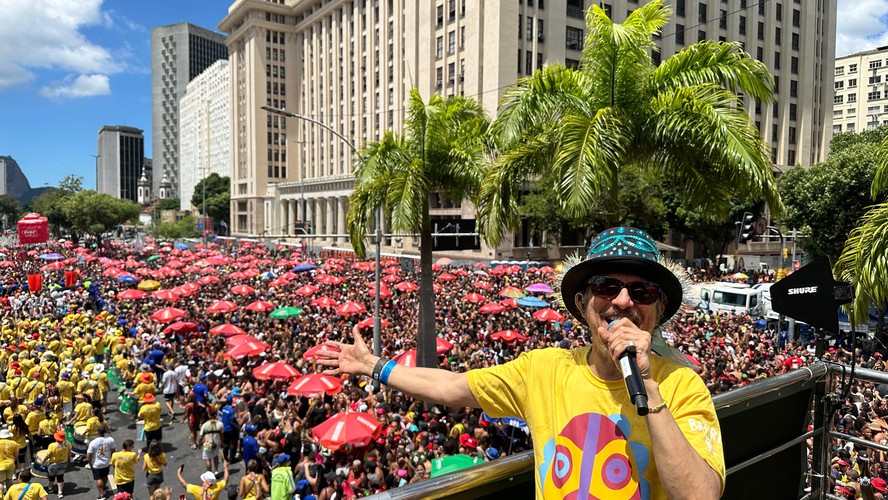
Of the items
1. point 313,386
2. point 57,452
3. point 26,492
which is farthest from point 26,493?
point 313,386

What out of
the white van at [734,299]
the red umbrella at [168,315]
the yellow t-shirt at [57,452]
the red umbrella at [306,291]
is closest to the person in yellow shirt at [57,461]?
the yellow t-shirt at [57,452]

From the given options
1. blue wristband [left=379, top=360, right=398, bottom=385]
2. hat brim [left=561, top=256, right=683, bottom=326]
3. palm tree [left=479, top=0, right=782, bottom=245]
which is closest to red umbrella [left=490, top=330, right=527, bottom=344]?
palm tree [left=479, top=0, right=782, bottom=245]

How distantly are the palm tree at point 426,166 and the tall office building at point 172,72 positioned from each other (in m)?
173

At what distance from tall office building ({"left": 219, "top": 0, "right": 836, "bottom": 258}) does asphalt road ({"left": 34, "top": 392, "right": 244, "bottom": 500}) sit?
20.4m

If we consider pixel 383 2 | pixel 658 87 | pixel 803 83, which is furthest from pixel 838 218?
pixel 383 2

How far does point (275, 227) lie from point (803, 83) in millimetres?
68718

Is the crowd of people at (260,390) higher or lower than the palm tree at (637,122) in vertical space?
lower

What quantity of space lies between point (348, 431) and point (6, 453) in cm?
615

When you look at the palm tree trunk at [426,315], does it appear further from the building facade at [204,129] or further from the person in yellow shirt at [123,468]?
the building facade at [204,129]

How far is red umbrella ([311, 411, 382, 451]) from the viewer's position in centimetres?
886

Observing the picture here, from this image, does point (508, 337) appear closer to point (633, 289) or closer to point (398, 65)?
point (633, 289)

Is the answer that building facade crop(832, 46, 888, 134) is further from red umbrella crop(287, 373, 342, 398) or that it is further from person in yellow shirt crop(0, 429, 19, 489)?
person in yellow shirt crop(0, 429, 19, 489)

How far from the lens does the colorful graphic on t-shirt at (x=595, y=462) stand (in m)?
1.97

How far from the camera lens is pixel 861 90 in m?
88.9
